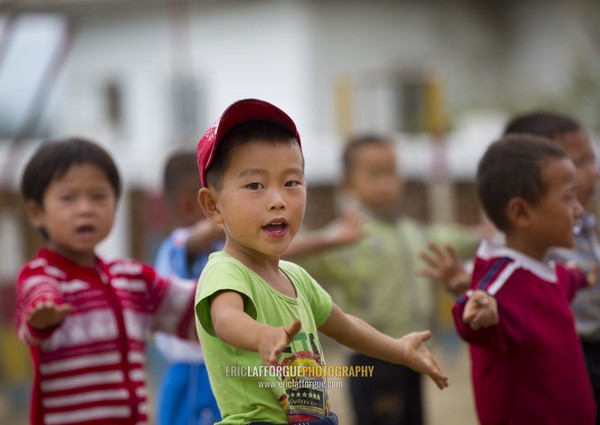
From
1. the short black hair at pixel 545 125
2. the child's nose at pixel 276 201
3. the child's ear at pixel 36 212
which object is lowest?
the child's nose at pixel 276 201

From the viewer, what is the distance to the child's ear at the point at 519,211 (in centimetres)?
337

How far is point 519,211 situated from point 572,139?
2.67 ft

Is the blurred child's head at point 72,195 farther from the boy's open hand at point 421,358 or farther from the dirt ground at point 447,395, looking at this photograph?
the dirt ground at point 447,395

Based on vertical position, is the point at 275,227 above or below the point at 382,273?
below

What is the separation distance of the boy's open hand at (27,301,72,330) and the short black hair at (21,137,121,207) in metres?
0.58

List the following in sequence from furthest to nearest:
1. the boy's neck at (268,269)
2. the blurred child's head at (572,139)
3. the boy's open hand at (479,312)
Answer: the blurred child's head at (572,139) → the boy's open hand at (479,312) → the boy's neck at (268,269)

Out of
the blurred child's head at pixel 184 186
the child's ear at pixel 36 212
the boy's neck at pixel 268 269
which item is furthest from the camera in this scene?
the blurred child's head at pixel 184 186

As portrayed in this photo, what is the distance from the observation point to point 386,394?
5230 mm

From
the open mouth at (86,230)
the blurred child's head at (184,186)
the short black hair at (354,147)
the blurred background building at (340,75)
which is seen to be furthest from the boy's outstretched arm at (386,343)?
the blurred background building at (340,75)

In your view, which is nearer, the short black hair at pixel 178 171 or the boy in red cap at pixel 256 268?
the boy in red cap at pixel 256 268

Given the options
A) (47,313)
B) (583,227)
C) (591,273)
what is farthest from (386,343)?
(583,227)

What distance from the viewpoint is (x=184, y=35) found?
2036 centimetres

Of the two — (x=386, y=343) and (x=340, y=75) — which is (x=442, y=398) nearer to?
(x=386, y=343)

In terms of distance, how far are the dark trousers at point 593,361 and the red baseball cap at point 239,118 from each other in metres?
1.82
